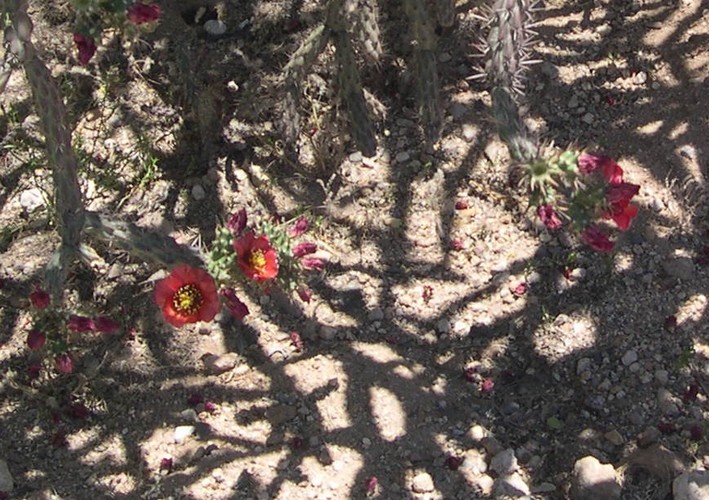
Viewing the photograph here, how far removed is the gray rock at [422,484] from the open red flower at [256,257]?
0.83m

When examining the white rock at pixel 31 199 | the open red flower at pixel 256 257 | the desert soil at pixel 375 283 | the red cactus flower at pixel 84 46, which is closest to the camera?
the open red flower at pixel 256 257

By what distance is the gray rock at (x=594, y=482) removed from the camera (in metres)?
2.97

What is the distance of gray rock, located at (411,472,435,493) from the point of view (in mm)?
3102

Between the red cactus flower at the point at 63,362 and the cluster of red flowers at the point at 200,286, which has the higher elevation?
the cluster of red flowers at the point at 200,286

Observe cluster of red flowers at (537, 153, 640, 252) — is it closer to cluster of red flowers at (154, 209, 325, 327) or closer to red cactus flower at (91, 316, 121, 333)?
cluster of red flowers at (154, 209, 325, 327)

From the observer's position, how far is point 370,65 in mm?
3879

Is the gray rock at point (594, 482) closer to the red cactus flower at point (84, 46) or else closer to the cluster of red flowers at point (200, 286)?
the cluster of red flowers at point (200, 286)

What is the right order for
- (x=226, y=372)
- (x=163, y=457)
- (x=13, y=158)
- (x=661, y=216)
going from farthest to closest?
(x=13, y=158) → (x=661, y=216) → (x=226, y=372) → (x=163, y=457)

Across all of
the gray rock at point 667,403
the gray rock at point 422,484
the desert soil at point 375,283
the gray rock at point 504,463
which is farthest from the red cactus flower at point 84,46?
the gray rock at point 667,403

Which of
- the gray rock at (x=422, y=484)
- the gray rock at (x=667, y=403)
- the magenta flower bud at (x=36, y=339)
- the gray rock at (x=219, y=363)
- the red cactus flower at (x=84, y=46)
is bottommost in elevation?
the gray rock at (x=422, y=484)

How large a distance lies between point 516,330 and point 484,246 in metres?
0.38

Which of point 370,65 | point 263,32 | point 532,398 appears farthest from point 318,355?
point 263,32

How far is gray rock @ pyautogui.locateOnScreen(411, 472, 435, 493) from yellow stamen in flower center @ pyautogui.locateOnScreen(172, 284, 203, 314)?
0.89 meters

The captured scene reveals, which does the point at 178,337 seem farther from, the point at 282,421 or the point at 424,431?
the point at 424,431
